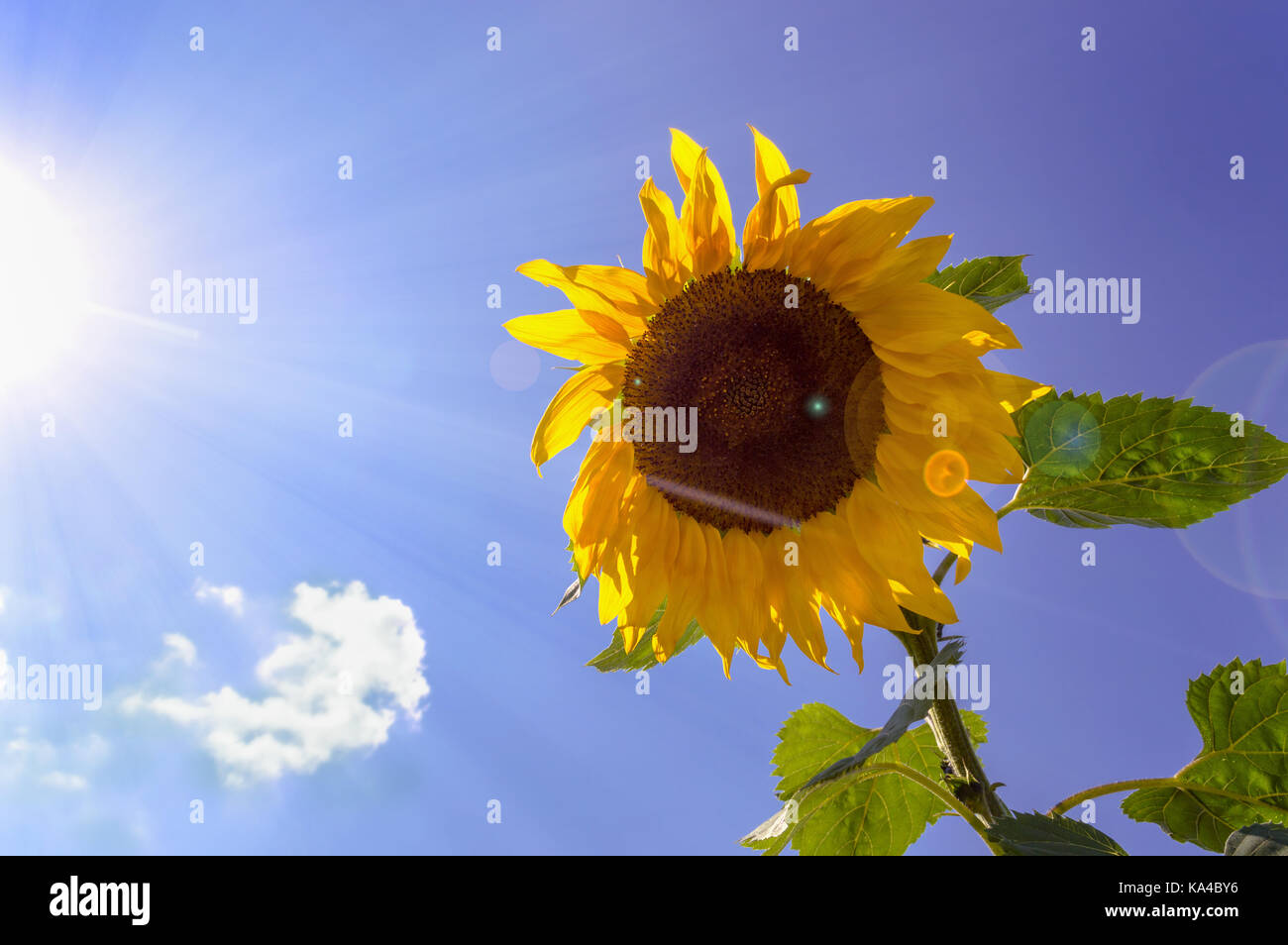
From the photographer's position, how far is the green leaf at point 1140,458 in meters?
2.45

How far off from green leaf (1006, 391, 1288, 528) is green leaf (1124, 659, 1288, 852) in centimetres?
81

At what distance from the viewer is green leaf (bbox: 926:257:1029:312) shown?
2318 mm

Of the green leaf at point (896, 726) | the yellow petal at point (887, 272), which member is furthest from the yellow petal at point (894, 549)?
the yellow petal at point (887, 272)

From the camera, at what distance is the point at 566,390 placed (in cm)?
273

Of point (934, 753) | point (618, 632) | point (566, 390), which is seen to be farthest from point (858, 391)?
point (934, 753)

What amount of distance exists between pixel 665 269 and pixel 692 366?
1.35 ft

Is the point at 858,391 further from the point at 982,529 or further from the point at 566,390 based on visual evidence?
the point at 566,390

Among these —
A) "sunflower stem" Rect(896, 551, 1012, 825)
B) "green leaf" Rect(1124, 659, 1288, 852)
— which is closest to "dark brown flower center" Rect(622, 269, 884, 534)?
"sunflower stem" Rect(896, 551, 1012, 825)

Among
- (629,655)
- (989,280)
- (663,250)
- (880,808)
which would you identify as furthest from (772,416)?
(880,808)

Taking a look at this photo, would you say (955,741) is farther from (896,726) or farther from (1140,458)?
(1140,458)

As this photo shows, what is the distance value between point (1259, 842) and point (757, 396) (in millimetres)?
1946

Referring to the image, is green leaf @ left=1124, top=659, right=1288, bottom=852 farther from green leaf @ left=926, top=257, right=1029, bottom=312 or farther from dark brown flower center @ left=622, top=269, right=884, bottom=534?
green leaf @ left=926, top=257, right=1029, bottom=312

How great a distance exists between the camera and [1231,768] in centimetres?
289
